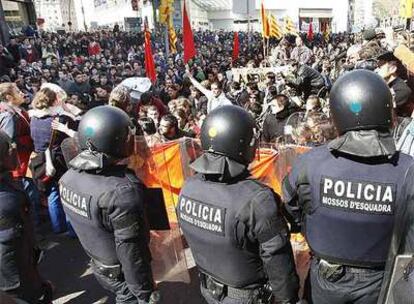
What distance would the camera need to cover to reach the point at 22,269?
297 cm

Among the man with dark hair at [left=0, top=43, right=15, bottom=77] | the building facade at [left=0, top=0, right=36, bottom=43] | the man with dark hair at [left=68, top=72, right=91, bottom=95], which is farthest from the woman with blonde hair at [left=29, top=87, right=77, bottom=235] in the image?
the building facade at [left=0, top=0, right=36, bottom=43]

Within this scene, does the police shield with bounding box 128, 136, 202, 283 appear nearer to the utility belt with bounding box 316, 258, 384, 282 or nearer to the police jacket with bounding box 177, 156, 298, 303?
the police jacket with bounding box 177, 156, 298, 303

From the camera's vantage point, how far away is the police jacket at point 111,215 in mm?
2549

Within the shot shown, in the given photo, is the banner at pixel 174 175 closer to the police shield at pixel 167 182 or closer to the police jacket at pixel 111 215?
the police shield at pixel 167 182

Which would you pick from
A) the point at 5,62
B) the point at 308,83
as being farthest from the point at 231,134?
the point at 5,62

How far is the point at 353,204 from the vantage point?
212 cm

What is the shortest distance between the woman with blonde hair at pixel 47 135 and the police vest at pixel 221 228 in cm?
262

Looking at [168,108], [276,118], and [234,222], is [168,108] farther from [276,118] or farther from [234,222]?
[234,222]

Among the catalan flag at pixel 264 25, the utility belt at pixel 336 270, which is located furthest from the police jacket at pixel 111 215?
the catalan flag at pixel 264 25

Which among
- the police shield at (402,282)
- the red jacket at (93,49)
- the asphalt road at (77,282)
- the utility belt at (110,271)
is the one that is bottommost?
the asphalt road at (77,282)

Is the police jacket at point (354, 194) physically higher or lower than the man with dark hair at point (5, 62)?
lower

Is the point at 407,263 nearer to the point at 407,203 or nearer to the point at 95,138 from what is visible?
the point at 407,203

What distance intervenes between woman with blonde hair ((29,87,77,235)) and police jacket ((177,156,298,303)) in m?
2.64

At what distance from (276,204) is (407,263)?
1.09 meters
